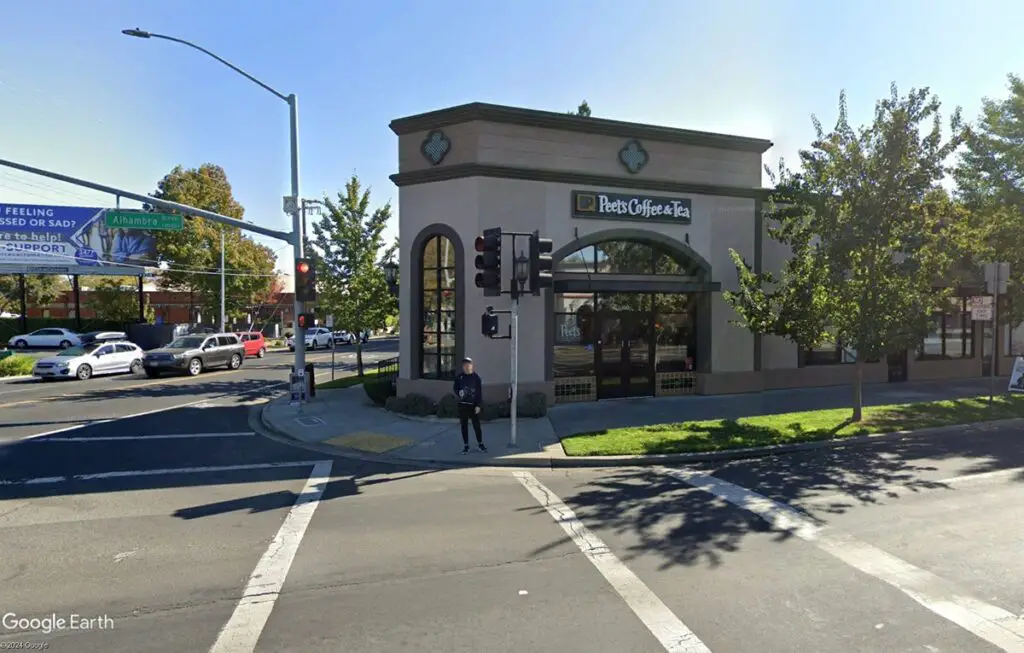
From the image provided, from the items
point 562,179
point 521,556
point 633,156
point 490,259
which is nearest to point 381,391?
point 490,259

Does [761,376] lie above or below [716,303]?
below

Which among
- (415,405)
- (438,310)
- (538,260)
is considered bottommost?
(415,405)

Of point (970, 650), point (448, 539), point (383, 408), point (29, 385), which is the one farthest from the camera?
point (29, 385)

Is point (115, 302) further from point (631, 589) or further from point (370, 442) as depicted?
point (631, 589)

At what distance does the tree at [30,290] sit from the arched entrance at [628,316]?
5167 centimetres

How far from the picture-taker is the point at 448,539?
5992 millimetres

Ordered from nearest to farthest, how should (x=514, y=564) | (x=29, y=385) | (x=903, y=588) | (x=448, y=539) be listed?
(x=903, y=588)
(x=514, y=564)
(x=448, y=539)
(x=29, y=385)

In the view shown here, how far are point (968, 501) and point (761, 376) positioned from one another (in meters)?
9.28

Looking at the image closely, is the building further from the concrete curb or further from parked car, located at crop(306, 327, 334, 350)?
parked car, located at crop(306, 327, 334, 350)

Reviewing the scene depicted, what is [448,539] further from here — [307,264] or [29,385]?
[29,385]

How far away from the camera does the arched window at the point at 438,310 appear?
45.7 ft

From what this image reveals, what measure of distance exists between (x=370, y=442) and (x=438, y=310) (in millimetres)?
4227

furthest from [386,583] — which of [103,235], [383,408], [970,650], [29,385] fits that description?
[103,235]

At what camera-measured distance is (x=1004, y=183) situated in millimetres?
16609
